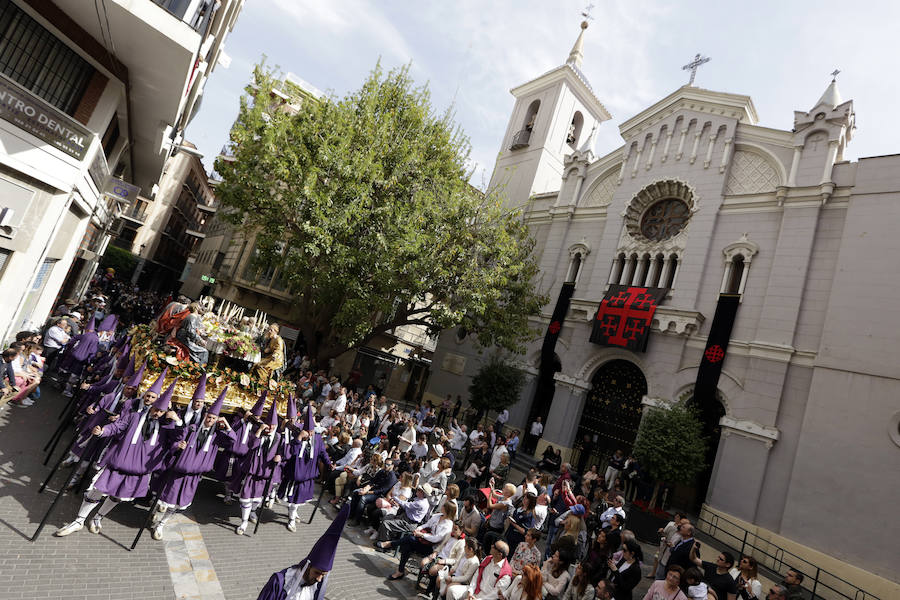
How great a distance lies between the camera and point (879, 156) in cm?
1503

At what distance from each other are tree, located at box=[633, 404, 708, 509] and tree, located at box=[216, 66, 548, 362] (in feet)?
21.2

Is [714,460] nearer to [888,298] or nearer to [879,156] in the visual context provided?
[888,298]

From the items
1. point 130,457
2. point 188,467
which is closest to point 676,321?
point 188,467

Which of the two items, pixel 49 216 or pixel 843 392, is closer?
pixel 49 216

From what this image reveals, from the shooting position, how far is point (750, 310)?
1659cm

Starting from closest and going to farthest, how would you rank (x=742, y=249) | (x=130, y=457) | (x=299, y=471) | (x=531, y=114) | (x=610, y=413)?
(x=130, y=457) → (x=299, y=471) → (x=742, y=249) → (x=610, y=413) → (x=531, y=114)

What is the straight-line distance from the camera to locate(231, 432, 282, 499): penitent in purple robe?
7.79 metres

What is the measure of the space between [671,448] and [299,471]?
11.5 m

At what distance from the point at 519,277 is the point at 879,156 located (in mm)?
A: 12823

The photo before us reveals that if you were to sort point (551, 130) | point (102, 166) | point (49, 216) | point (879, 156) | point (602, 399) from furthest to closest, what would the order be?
1. point (551, 130)
2. point (602, 399)
3. point (879, 156)
4. point (102, 166)
5. point (49, 216)

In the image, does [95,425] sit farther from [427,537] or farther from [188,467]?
[427,537]

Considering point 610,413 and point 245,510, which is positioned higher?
point 610,413

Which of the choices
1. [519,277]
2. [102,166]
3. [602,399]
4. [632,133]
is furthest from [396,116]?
[602,399]

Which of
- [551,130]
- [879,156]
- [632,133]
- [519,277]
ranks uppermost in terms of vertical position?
[551,130]
